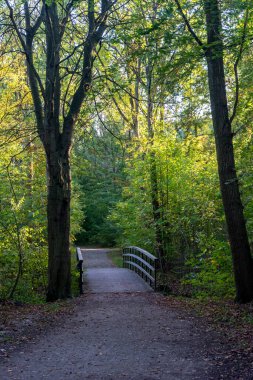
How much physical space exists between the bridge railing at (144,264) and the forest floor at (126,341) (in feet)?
9.23

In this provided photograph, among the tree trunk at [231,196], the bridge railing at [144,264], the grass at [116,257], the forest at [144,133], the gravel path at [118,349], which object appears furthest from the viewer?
the grass at [116,257]

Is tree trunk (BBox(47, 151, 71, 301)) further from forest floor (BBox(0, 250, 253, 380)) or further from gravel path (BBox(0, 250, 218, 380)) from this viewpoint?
gravel path (BBox(0, 250, 218, 380))

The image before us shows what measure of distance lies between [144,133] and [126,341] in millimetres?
13038

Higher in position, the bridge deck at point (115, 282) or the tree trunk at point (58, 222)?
the tree trunk at point (58, 222)

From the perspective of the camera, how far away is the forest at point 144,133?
28.5ft

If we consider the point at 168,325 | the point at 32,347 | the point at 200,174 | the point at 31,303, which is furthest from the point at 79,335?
the point at 200,174

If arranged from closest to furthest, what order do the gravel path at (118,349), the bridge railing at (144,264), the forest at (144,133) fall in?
the gravel path at (118,349) → the forest at (144,133) → the bridge railing at (144,264)

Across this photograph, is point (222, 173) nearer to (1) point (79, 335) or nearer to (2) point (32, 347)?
(1) point (79, 335)

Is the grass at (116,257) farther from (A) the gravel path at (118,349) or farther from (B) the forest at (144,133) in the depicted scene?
(A) the gravel path at (118,349)

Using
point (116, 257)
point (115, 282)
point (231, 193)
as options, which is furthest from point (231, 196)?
point (116, 257)

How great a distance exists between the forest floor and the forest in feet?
5.48

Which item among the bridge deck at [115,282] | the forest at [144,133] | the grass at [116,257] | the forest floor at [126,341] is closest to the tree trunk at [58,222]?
the forest at [144,133]

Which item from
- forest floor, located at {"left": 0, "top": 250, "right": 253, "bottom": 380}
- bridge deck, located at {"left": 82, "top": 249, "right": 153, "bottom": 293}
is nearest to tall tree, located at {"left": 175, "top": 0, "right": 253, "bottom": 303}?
forest floor, located at {"left": 0, "top": 250, "right": 253, "bottom": 380}

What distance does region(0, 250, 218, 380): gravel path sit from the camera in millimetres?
5152
